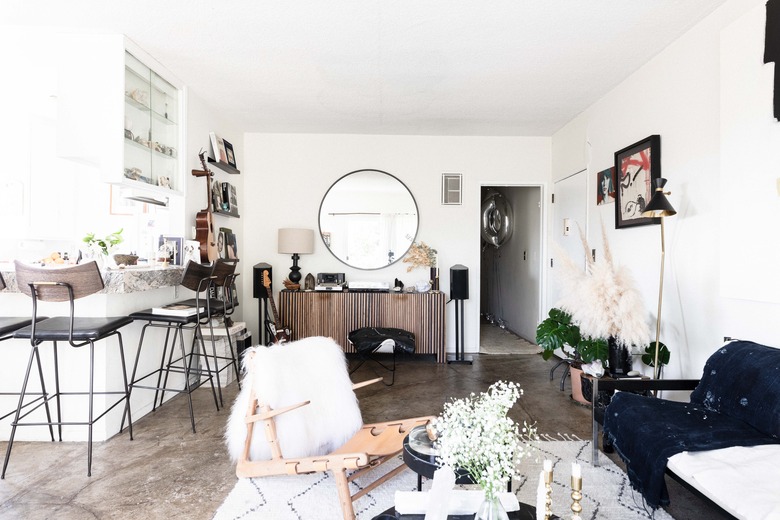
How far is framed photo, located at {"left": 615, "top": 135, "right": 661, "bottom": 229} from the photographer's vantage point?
297 centimetres

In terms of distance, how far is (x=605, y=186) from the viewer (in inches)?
146

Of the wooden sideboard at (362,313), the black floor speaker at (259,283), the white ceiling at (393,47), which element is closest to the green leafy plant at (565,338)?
the wooden sideboard at (362,313)

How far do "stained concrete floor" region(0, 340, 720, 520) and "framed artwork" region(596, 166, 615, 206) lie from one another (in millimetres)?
1743

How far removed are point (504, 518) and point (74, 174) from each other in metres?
5.24

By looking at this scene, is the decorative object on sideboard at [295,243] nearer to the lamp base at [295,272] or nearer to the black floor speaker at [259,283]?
the lamp base at [295,272]

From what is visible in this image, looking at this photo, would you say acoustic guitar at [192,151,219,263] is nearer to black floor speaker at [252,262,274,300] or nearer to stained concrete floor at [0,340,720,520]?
black floor speaker at [252,262,274,300]

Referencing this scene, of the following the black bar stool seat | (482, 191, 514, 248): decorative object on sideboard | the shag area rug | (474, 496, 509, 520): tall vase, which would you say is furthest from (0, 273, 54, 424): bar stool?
(482, 191, 514, 248): decorative object on sideboard

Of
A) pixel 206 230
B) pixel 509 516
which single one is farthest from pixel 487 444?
pixel 206 230

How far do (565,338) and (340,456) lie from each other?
7.09ft

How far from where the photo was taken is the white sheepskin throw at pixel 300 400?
1.96 metres

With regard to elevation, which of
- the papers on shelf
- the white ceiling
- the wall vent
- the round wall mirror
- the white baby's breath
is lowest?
the white baby's breath

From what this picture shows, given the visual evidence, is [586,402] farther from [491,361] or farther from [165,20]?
[165,20]

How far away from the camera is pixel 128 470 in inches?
85.8

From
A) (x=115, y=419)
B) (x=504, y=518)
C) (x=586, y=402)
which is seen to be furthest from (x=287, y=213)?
(x=504, y=518)
